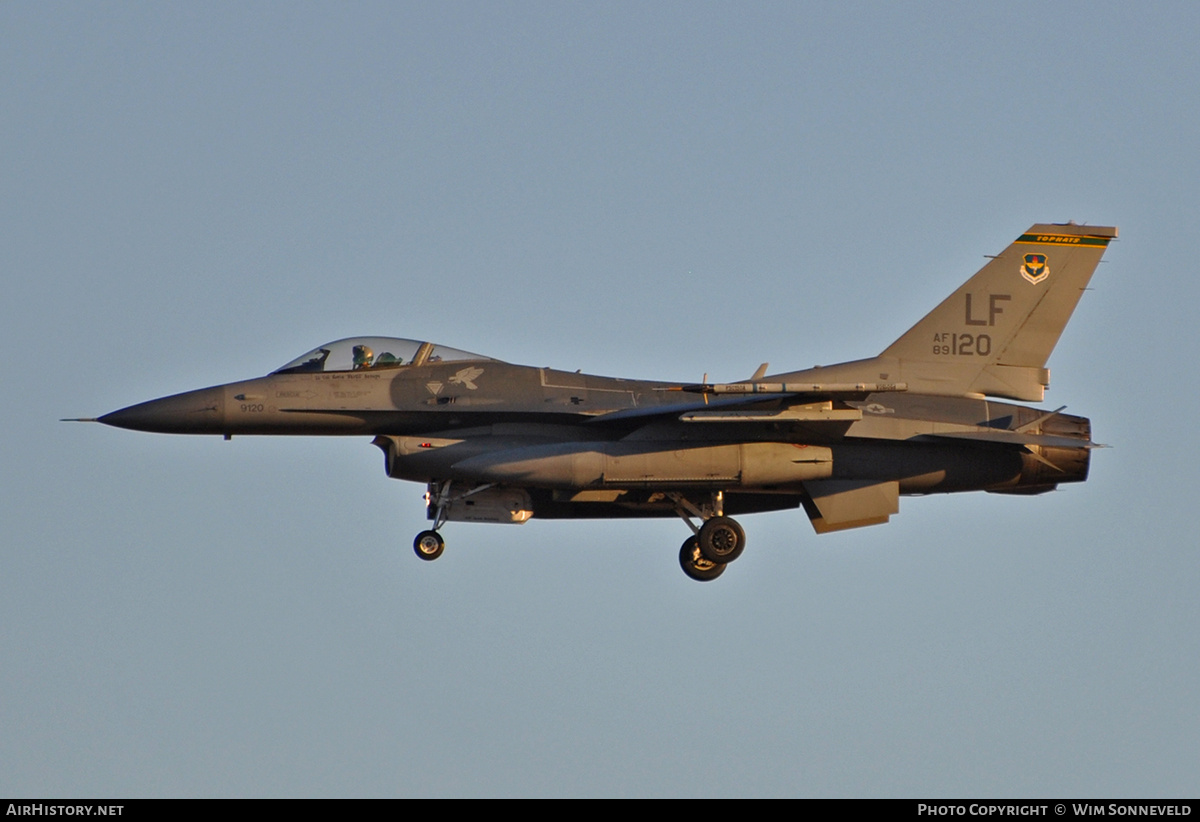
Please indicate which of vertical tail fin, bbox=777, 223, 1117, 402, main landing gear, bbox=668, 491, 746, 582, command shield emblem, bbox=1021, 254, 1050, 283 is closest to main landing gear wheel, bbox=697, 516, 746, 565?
main landing gear, bbox=668, 491, 746, 582

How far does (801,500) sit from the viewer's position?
22641 mm

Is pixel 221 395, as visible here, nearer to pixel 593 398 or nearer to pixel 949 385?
pixel 593 398

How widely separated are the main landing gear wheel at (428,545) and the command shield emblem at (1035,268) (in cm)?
798

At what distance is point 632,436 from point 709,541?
5.34 ft

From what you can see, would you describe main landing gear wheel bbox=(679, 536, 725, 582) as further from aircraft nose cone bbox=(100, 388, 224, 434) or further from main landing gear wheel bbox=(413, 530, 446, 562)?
aircraft nose cone bbox=(100, 388, 224, 434)

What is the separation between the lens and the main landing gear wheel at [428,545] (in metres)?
21.6

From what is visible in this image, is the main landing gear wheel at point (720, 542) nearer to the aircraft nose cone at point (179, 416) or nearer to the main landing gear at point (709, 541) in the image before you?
the main landing gear at point (709, 541)

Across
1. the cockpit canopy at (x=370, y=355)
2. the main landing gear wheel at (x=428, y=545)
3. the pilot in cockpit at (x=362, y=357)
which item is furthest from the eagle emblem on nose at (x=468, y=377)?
the main landing gear wheel at (x=428, y=545)

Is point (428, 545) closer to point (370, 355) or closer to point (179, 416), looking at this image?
point (370, 355)

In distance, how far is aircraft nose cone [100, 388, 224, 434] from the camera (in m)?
21.5

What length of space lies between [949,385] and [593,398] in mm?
4395

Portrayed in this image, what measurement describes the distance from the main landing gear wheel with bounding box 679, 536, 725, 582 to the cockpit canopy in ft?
10.7

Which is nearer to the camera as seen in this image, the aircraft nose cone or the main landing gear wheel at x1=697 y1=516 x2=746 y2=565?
the aircraft nose cone
